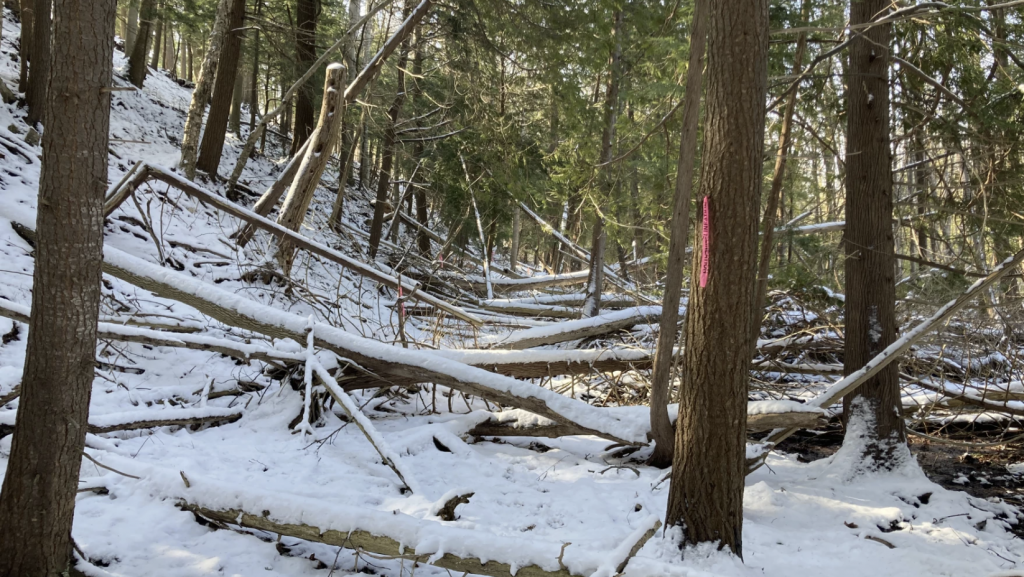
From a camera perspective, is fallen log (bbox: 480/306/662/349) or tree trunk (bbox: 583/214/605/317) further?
tree trunk (bbox: 583/214/605/317)

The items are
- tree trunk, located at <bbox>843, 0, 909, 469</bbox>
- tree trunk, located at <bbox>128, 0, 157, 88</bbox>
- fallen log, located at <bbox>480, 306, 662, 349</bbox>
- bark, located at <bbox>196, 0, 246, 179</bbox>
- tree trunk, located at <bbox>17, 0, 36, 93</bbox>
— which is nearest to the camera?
tree trunk, located at <bbox>843, 0, 909, 469</bbox>

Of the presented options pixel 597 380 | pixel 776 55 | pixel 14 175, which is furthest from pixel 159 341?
pixel 776 55

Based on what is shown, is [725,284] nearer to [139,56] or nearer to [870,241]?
[870,241]

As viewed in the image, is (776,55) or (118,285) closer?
(118,285)

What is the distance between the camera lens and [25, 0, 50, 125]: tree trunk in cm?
829

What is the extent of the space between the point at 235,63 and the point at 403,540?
10.9 metres

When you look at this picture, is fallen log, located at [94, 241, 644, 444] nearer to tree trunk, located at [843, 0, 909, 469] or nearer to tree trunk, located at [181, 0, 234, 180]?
tree trunk, located at [843, 0, 909, 469]

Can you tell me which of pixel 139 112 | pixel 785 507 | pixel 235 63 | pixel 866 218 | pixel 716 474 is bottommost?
pixel 785 507

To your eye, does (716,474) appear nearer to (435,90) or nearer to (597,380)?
(597,380)

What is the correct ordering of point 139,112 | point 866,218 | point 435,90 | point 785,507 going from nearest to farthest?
point 785,507 → point 866,218 → point 139,112 → point 435,90

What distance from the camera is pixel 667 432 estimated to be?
16.5ft

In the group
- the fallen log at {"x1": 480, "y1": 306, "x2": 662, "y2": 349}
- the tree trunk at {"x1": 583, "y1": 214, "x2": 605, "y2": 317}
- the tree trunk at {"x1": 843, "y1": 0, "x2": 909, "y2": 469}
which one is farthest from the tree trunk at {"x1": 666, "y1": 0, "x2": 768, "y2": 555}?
the tree trunk at {"x1": 583, "y1": 214, "x2": 605, "y2": 317}

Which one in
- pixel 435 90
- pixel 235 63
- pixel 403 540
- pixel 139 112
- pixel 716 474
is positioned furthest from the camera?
pixel 435 90

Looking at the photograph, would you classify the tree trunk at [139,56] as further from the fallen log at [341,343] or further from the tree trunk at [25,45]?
the fallen log at [341,343]
